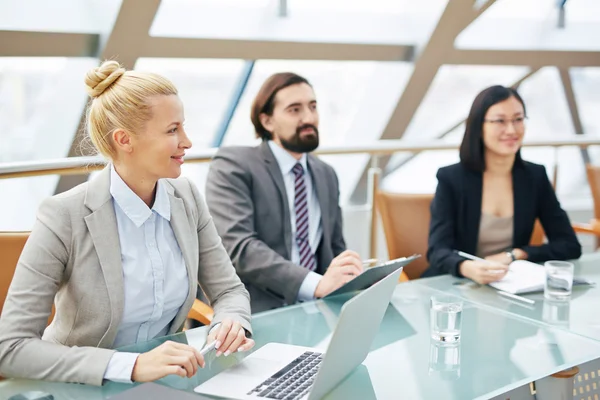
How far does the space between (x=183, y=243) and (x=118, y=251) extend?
0.65 ft

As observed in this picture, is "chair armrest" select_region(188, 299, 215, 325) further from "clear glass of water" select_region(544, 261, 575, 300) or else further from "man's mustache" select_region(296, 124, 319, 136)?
"clear glass of water" select_region(544, 261, 575, 300)

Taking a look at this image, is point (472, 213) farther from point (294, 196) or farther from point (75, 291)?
point (75, 291)

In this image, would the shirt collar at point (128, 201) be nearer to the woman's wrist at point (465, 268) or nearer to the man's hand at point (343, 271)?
the man's hand at point (343, 271)

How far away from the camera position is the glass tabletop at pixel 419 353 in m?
1.43

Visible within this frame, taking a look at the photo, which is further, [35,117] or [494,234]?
[35,117]

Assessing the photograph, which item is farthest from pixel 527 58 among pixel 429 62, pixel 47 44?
pixel 47 44

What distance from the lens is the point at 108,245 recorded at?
5.41ft

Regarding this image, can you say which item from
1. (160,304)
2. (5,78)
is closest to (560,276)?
(160,304)

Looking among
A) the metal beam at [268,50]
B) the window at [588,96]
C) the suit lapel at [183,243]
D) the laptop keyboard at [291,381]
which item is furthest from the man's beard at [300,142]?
the window at [588,96]

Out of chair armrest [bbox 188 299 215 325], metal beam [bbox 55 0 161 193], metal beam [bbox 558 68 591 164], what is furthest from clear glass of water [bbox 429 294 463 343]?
metal beam [bbox 558 68 591 164]

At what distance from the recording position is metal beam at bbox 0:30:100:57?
3.96 meters

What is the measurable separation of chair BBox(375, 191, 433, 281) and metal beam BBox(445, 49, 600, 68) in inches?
108

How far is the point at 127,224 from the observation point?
1726 mm

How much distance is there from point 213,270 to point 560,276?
0.97m
